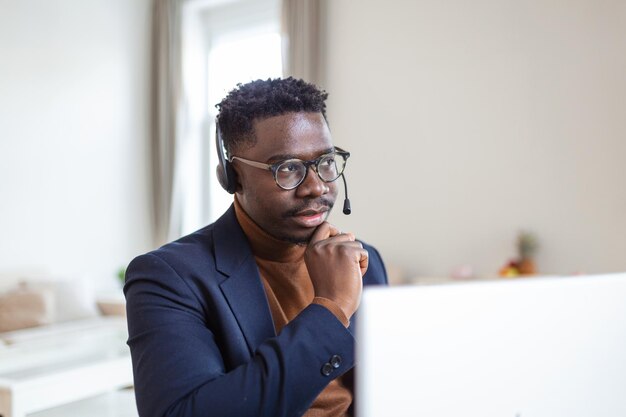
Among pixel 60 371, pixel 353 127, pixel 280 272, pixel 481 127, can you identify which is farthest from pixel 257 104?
pixel 353 127

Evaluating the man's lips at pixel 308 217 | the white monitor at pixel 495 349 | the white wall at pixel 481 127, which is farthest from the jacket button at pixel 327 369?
the white wall at pixel 481 127

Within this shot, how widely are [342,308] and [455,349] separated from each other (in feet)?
1.62

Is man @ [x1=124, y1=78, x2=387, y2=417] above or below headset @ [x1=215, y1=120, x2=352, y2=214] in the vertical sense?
below

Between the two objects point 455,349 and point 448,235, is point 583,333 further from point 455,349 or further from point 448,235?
point 448,235

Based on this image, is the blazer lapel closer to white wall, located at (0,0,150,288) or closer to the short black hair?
the short black hair

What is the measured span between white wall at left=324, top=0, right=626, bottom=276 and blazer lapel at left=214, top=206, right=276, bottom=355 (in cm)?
323

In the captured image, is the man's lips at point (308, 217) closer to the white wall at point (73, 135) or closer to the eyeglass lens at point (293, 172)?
the eyeglass lens at point (293, 172)

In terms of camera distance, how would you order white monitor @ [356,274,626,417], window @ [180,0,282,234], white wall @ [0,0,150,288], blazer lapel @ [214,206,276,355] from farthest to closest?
window @ [180,0,282,234] → white wall @ [0,0,150,288] → blazer lapel @ [214,206,276,355] → white monitor @ [356,274,626,417]

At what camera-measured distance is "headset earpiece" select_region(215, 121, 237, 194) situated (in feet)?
4.62

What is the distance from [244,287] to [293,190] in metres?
0.20

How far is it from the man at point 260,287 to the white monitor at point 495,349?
43 centimetres

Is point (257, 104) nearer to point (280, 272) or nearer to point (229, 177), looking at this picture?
point (229, 177)

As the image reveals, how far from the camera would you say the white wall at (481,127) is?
408 centimetres

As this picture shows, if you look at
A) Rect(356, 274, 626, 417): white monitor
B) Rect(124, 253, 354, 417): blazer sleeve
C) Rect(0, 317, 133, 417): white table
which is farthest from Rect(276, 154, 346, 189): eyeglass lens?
Rect(0, 317, 133, 417): white table
